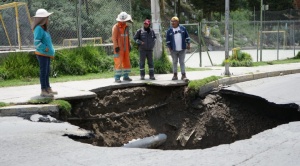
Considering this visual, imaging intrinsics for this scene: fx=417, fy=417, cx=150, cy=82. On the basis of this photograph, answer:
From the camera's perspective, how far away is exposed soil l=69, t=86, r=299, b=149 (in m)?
9.62

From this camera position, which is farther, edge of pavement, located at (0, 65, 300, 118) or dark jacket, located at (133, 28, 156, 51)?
dark jacket, located at (133, 28, 156, 51)

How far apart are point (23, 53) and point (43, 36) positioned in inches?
171

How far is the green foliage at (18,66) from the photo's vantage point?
12.4 m

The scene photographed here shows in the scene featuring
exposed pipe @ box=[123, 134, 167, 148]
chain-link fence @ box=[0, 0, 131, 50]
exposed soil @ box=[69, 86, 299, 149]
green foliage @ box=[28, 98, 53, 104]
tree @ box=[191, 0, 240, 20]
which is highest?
tree @ box=[191, 0, 240, 20]

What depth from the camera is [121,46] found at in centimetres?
1169

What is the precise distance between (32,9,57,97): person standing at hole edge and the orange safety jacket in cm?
273

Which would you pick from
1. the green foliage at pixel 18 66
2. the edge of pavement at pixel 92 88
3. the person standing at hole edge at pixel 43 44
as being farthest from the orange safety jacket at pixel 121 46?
the green foliage at pixel 18 66

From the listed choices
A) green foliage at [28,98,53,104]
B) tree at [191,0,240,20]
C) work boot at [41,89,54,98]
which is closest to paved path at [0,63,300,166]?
green foliage at [28,98,53,104]

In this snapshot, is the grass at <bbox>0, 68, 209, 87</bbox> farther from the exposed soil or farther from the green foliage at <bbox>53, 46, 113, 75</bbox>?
the exposed soil

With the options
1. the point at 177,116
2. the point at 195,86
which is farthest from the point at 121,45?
the point at 177,116

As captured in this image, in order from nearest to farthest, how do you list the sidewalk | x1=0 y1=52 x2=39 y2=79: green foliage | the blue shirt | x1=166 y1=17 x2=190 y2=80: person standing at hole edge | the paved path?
1. the paved path
2. the blue shirt
3. the sidewalk
4. x1=166 y1=17 x2=190 y2=80: person standing at hole edge
5. x1=0 y1=52 x2=39 y2=79: green foliage

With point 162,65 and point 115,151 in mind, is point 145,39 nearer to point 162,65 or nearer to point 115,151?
point 162,65

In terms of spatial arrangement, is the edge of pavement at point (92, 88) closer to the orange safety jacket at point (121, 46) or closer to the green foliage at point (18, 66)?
the orange safety jacket at point (121, 46)

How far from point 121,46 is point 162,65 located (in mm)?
2761
